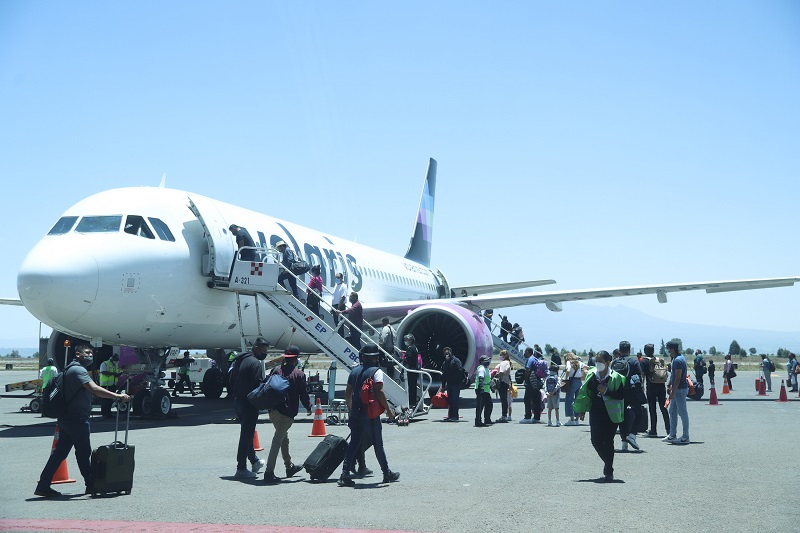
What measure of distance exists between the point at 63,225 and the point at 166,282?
1.95m

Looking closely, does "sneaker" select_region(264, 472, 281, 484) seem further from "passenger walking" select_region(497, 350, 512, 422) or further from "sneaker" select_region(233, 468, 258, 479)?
"passenger walking" select_region(497, 350, 512, 422)

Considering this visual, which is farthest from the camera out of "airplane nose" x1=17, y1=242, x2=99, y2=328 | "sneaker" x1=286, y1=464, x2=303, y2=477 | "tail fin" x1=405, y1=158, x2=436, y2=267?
"tail fin" x1=405, y1=158, x2=436, y2=267

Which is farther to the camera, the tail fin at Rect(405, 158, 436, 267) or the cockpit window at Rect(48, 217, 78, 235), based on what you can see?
the tail fin at Rect(405, 158, 436, 267)

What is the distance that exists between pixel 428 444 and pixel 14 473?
18.1 feet

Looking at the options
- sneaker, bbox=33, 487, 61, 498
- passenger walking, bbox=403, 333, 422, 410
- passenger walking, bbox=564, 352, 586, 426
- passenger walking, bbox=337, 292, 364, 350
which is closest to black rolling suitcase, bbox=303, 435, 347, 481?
sneaker, bbox=33, 487, 61, 498

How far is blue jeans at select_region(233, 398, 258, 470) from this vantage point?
908cm

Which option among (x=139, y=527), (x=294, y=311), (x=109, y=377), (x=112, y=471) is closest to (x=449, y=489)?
(x=139, y=527)

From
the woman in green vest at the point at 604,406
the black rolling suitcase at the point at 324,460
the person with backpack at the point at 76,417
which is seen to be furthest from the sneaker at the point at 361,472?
the person with backpack at the point at 76,417

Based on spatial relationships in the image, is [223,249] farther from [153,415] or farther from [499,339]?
[499,339]

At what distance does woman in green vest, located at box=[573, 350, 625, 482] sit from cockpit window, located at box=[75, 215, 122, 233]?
8.63 meters

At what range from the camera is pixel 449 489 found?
8.18 metres

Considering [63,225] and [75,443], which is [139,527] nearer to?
[75,443]

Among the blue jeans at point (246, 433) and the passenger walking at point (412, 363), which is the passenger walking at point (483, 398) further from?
the blue jeans at point (246, 433)

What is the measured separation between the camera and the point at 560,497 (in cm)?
773
